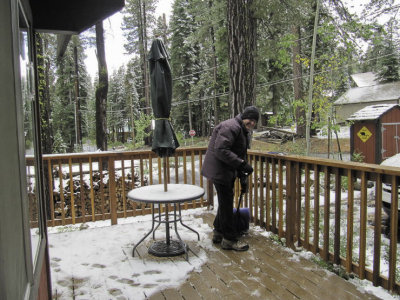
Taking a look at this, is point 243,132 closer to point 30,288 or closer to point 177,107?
point 30,288

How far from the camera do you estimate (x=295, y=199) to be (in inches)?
138

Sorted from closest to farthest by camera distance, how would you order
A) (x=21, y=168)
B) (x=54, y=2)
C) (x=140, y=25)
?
(x=21, y=168)
(x=54, y=2)
(x=140, y=25)

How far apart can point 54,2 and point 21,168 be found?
1711 millimetres

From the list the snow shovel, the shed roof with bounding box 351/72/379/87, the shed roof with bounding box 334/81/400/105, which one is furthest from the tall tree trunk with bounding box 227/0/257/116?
the shed roof with bounding box 351/72/379/87

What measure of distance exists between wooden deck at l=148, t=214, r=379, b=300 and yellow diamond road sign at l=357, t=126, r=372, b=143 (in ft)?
30.7

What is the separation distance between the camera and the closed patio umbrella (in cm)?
332

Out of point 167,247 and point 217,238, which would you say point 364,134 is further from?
point 167,247

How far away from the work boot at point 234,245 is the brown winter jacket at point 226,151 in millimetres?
714

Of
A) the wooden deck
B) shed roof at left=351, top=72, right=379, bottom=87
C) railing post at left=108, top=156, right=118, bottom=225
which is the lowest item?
the wooden deck

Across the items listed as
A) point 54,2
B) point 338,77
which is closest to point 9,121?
point 54,2

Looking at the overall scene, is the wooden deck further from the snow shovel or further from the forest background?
the forest background

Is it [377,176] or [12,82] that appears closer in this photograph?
[12,82]

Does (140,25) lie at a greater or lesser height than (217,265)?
greater

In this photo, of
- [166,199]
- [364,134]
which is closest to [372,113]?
[364,134]
